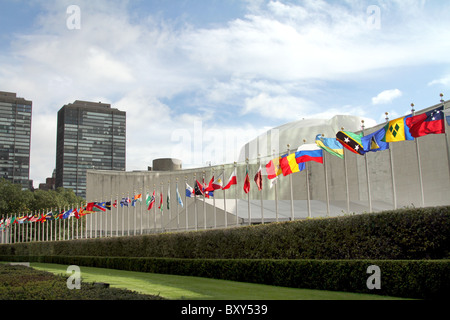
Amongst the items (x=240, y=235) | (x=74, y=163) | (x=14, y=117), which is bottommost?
(x=240, y=235)

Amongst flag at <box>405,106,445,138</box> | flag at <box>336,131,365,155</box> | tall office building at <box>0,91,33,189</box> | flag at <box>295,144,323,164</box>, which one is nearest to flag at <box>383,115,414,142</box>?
flag at <box>405,106,445,138</box>

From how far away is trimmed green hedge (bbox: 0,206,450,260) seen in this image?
512 inches

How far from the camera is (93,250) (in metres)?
34.8

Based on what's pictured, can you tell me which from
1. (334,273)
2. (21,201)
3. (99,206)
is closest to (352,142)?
(334,273)

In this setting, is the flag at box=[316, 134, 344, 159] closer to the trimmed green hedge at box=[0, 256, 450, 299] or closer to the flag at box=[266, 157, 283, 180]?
the flag at box=[266, 157, 283, 180]

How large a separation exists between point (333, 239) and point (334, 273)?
1.73 meters

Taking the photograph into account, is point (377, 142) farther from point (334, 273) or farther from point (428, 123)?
point (334, 273)

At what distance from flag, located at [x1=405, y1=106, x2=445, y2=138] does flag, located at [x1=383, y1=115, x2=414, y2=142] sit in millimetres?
253

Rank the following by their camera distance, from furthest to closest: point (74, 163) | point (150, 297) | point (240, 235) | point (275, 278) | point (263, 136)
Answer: point (74, 163), point (263, 136), point (240, 235), point (275, 278), point (150, 297)

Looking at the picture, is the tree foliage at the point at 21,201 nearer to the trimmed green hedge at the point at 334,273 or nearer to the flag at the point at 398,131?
the trimmed green hedge at the point at 334,273

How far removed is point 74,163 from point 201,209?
167 m

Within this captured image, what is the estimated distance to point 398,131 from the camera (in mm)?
17281
